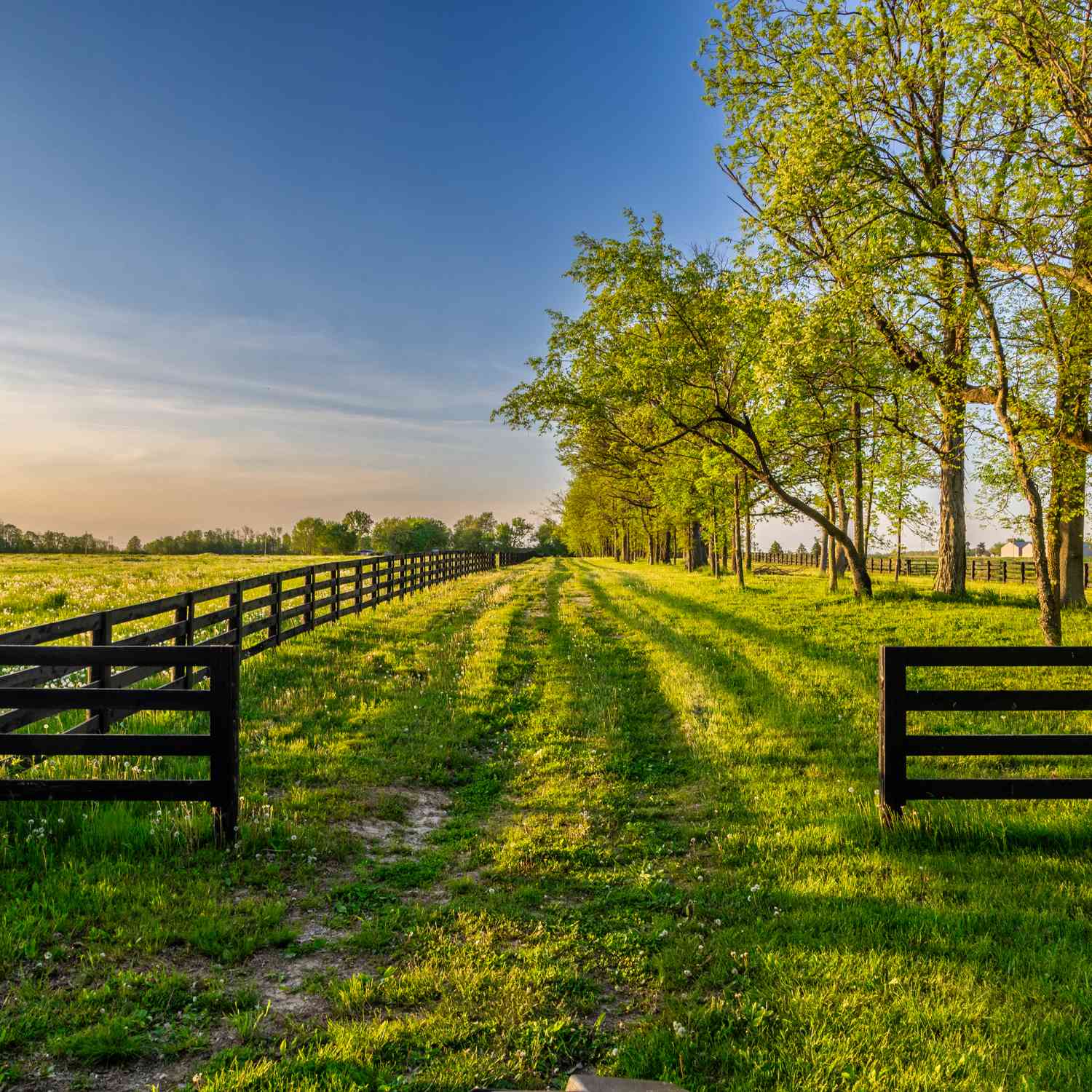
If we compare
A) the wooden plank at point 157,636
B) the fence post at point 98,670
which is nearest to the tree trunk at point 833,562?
the wooden plank at point 157,636

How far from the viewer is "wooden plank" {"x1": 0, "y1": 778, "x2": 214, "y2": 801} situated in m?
5.48

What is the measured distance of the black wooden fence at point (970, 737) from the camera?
572 cm

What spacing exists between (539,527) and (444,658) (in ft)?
540

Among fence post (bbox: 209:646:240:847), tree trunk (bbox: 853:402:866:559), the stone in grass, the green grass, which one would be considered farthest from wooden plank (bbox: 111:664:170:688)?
tree trunk (bbox: 853:402:866:559)

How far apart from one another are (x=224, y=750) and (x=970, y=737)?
6.17 metres

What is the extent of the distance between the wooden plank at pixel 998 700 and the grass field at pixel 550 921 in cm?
94

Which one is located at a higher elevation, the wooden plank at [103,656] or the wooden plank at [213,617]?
the wooden plank at [103,656]

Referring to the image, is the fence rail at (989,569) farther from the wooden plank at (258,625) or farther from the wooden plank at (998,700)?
the wooden plank at (998,700)

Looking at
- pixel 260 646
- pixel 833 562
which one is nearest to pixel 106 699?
pixel 260 646

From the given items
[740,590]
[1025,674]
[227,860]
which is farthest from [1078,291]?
[227,860]

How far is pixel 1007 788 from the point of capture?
18.9 ft

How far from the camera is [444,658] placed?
13.4 metres

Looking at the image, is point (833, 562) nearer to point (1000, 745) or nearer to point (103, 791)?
point (1000, 745)

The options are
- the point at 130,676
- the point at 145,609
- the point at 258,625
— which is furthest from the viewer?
the point at 258,625
